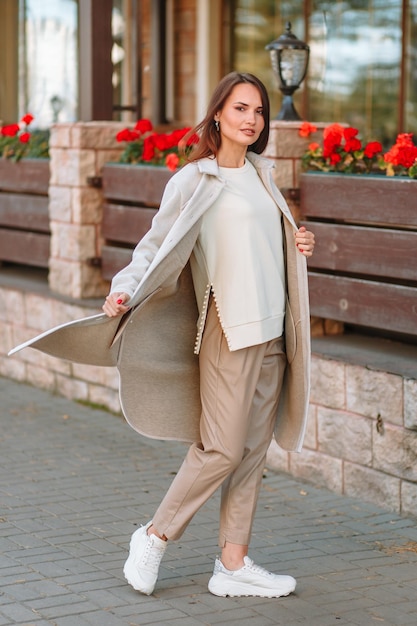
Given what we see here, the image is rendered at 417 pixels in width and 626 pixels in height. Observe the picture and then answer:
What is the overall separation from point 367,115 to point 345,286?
4.58 m

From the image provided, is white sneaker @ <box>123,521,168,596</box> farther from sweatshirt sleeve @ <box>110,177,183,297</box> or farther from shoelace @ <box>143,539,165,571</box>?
sweatshirt sleeve @ <box>110,177,183,297</box>

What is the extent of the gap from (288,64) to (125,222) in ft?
5.43

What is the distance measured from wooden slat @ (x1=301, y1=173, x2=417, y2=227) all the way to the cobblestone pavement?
142cm

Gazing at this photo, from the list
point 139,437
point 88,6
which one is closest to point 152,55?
point 88,6

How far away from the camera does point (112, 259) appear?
8.45 metres

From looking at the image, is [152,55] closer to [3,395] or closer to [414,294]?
[3,395]

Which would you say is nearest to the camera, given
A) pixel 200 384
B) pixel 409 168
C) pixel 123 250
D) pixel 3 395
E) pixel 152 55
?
pixel 200 384

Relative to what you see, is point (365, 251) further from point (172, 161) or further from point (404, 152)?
point (172, 161)

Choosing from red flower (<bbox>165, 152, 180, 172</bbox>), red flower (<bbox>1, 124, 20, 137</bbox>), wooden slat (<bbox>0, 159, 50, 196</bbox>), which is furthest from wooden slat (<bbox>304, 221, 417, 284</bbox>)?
red flower (<bbox>1, 124, 20, 137</bbox>)

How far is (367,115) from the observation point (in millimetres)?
10836

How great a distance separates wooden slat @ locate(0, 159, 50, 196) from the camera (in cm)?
919

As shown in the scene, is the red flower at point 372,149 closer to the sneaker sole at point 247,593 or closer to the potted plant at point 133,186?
the potted plant at point 133,186

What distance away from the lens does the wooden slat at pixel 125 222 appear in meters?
8.09

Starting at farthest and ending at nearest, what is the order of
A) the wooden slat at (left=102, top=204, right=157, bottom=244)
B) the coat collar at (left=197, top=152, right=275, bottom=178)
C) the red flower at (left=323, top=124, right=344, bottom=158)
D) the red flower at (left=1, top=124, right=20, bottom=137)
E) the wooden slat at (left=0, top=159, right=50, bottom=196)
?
the red flower at (left=1, top=124, right=20, bottom=137)
the wooden slat at (left=0, top=159, right=50, bottom=196)
the wooden slat at (left=102, top=204, right=157, bottom=244)
the red flower at (left=323, top=124, right=344, bottom=158)
the coat collar at (left=197, top=152, right=275, bottom=178)
